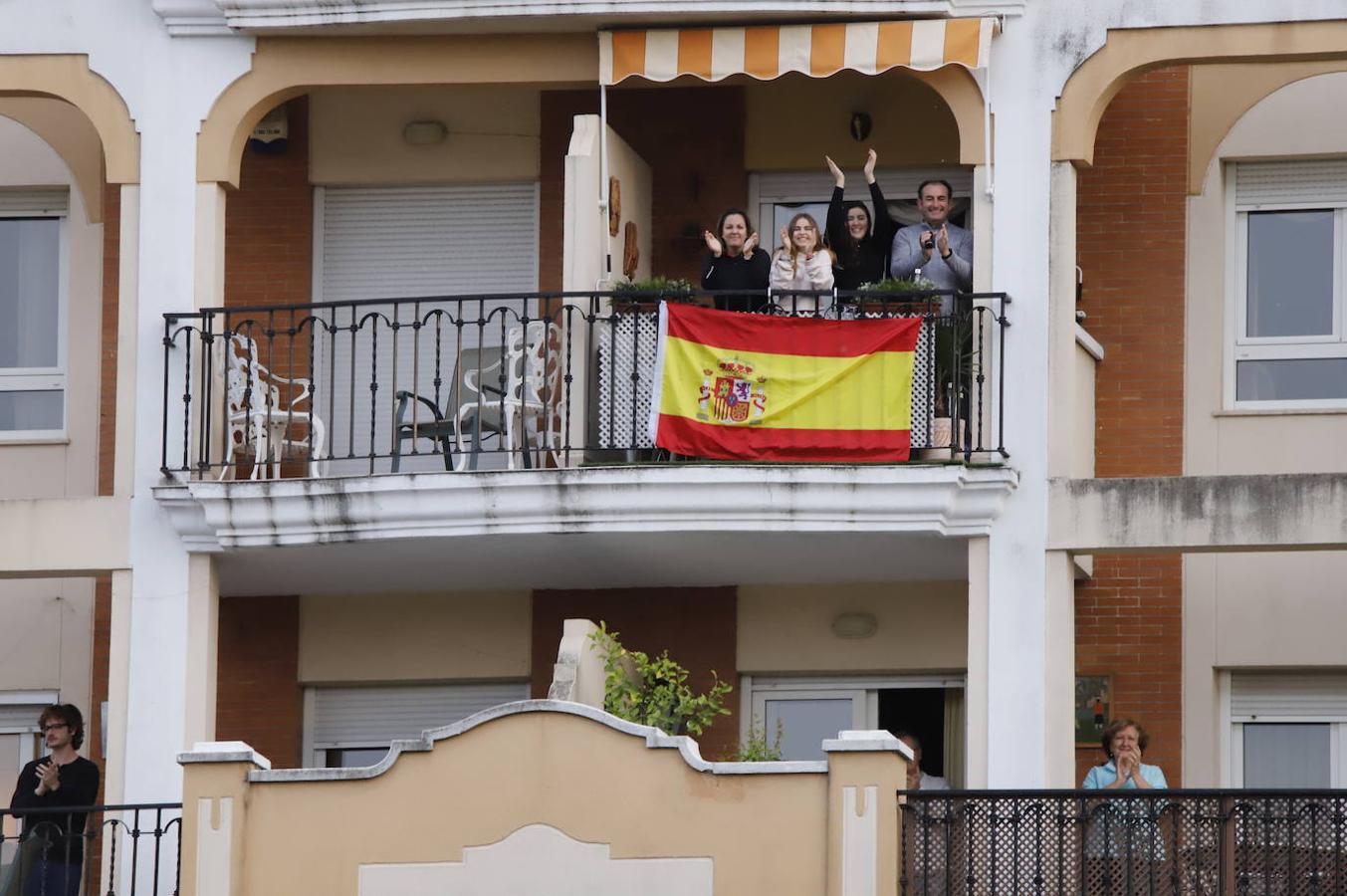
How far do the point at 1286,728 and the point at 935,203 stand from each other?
13.7 ft

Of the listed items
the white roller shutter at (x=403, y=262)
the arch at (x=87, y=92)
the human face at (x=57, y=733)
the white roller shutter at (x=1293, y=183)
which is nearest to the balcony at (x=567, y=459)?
the white roller shutter at (x=403, y=262)

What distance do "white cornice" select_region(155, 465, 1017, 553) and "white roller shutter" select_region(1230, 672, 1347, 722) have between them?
2638mm

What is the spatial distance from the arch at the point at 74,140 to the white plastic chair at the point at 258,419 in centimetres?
205

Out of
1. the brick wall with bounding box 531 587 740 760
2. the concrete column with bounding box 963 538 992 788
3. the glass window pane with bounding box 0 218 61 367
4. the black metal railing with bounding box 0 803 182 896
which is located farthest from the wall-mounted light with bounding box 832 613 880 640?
the glass window pane with bounding box 0 218 61 367

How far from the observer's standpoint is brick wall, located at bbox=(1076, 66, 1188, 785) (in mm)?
23734

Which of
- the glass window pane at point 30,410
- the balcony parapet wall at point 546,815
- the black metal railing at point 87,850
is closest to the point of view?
the balcony parapet wall at point 546,815

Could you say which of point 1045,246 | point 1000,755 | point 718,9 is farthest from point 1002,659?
point 718,9

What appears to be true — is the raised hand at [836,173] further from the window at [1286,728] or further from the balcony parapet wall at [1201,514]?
the window at [1286,728]

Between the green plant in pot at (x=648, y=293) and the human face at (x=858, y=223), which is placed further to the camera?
the human face at (x=858, y=223)

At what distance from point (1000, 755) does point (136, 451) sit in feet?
18.7

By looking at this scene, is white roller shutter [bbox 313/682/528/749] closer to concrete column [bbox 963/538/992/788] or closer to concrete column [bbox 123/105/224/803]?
concrete column [bbox 123/105/224/803]

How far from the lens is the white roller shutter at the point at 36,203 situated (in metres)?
25.2

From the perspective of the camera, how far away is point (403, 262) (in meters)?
24.9

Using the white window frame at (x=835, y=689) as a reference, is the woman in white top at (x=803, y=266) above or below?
above
